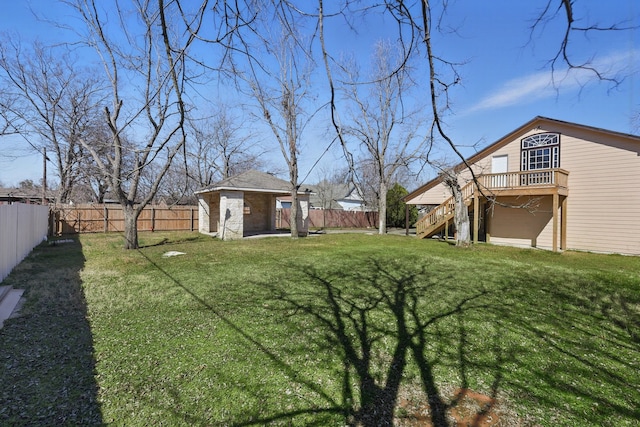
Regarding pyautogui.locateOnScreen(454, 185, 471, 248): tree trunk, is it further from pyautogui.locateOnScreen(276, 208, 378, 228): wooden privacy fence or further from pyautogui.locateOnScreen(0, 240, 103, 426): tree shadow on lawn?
pyautogui.locateOnScreen(276, 208, 378, 228): wooden privacy fence

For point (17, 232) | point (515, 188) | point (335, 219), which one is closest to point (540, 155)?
point (515, 188)

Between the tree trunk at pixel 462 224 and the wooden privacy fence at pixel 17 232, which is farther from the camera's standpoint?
the tree trunk at pixel 462 224

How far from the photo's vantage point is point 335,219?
91.1 ft

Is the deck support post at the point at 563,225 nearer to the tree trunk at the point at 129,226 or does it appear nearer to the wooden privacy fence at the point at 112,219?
the tree trunk at the point at 129,226

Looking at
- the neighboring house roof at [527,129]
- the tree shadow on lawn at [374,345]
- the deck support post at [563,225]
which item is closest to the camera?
the tree shadow on lawn at [374,345]

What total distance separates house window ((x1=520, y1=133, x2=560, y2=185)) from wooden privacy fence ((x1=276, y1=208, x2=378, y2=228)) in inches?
630

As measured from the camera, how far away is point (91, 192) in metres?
25.5

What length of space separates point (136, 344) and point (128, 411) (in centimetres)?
128

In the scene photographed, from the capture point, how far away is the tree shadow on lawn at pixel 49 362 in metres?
2.29

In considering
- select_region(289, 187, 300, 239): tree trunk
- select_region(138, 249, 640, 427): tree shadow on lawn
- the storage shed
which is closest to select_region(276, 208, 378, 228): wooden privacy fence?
the storage shed

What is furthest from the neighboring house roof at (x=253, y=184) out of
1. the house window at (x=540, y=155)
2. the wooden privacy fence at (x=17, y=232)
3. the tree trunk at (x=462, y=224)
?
the house window at (x=540, y=155)

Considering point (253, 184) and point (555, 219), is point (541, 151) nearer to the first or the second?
point (555, 219)

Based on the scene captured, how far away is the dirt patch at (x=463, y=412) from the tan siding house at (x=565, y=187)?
862 centimetres

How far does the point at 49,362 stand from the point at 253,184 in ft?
43.1
